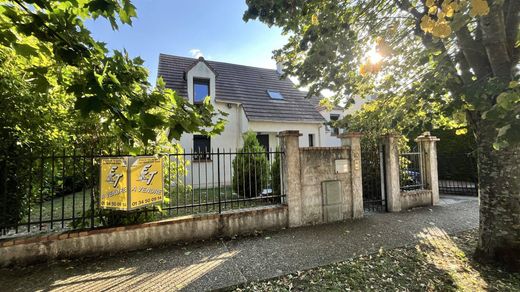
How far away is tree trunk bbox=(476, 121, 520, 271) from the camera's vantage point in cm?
394

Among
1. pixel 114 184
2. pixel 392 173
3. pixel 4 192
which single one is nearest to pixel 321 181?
pixel 392 173

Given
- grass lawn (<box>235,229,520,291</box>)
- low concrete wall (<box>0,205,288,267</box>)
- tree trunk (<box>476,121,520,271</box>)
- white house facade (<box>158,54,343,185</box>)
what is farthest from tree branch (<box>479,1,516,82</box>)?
white house facade (<box>158,54,343,185</box>)

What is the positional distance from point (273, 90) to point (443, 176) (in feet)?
34.2

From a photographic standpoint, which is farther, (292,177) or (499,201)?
(292,177)

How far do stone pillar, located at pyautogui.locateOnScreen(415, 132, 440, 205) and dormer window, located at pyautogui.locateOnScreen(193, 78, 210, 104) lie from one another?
31.2 ft

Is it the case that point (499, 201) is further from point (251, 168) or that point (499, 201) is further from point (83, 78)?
point (251, 168)

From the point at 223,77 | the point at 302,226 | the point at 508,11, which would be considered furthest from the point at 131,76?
the point at 223,77

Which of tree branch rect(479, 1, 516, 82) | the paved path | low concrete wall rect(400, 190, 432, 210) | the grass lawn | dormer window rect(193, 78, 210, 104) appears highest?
dormer window rect(193, 78, 210, 104)

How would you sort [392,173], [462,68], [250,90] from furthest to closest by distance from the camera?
[250,90] < [392,173] < [462,68]

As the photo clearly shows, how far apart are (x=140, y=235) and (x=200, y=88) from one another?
9506mm

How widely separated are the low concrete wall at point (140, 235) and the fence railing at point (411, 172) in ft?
15.0

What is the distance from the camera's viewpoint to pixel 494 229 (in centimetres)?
411

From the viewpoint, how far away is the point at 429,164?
26.8 ft

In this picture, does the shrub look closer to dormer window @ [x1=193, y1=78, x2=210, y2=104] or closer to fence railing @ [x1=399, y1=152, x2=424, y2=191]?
fence railing @ [x1=399, y1=152, x2=424, y2=191]
